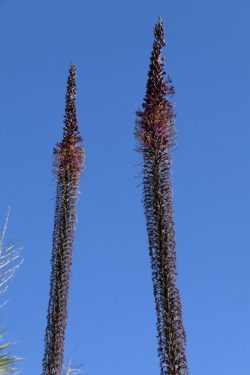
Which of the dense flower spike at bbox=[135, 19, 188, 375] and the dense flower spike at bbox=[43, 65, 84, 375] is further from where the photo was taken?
the dense flower spike at bbox=[43, 65, 84, 375]

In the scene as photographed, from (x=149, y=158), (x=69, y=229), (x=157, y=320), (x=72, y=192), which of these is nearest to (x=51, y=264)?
(x=69, y=229)

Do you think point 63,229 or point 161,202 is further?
point 63,229

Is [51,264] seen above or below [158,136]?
below

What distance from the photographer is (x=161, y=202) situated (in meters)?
20.9

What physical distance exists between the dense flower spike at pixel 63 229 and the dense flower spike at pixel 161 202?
577cm

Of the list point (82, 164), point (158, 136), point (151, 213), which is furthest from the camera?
point (82, 164)

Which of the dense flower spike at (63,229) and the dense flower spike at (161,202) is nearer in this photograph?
the dense flower spike at (161,202)

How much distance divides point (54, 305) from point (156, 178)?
6.68 meters

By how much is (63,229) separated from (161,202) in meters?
6.78

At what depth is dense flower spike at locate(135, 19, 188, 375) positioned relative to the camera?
720 inches

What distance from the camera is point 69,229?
1056 inches

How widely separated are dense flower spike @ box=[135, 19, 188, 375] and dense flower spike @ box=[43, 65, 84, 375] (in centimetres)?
577

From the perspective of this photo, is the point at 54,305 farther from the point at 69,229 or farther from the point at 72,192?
the point at 72,192

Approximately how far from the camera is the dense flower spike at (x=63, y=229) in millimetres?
23797
